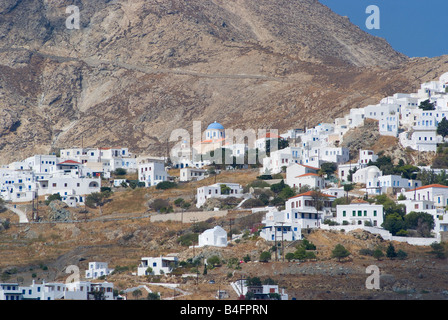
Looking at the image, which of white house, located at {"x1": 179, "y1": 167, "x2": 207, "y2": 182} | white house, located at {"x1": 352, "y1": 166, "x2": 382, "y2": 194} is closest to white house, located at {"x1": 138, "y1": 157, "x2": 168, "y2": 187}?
white house, located at {"x1": 179, "y1": 167, "x2": 207, "y2": 182}

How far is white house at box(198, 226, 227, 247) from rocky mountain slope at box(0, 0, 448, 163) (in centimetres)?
5445

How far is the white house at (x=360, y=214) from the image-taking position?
80625mm

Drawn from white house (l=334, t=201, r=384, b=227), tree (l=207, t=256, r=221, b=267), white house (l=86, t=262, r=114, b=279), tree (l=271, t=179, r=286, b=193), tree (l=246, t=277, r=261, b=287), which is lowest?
tree (l=246, t=277, r=261, b=287)

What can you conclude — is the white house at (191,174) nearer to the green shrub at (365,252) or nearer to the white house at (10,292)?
the green shrub at (365,252)

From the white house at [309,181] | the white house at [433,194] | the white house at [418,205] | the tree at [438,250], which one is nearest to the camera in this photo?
the tree at [438,250]

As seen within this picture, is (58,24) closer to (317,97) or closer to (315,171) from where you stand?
(317,97)

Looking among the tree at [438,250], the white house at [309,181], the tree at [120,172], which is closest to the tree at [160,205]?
the white house at [309,181]

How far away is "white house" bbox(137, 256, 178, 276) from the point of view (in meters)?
76.2

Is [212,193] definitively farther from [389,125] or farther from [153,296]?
[153,296]

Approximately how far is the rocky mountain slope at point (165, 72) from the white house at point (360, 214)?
170 ft

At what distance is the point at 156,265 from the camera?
7681cm

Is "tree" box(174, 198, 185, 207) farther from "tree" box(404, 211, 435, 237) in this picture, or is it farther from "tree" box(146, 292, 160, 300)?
"tree" box(146, 292, 160, 300)

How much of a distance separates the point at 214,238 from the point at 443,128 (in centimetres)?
3181

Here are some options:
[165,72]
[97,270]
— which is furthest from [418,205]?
[165,72]
